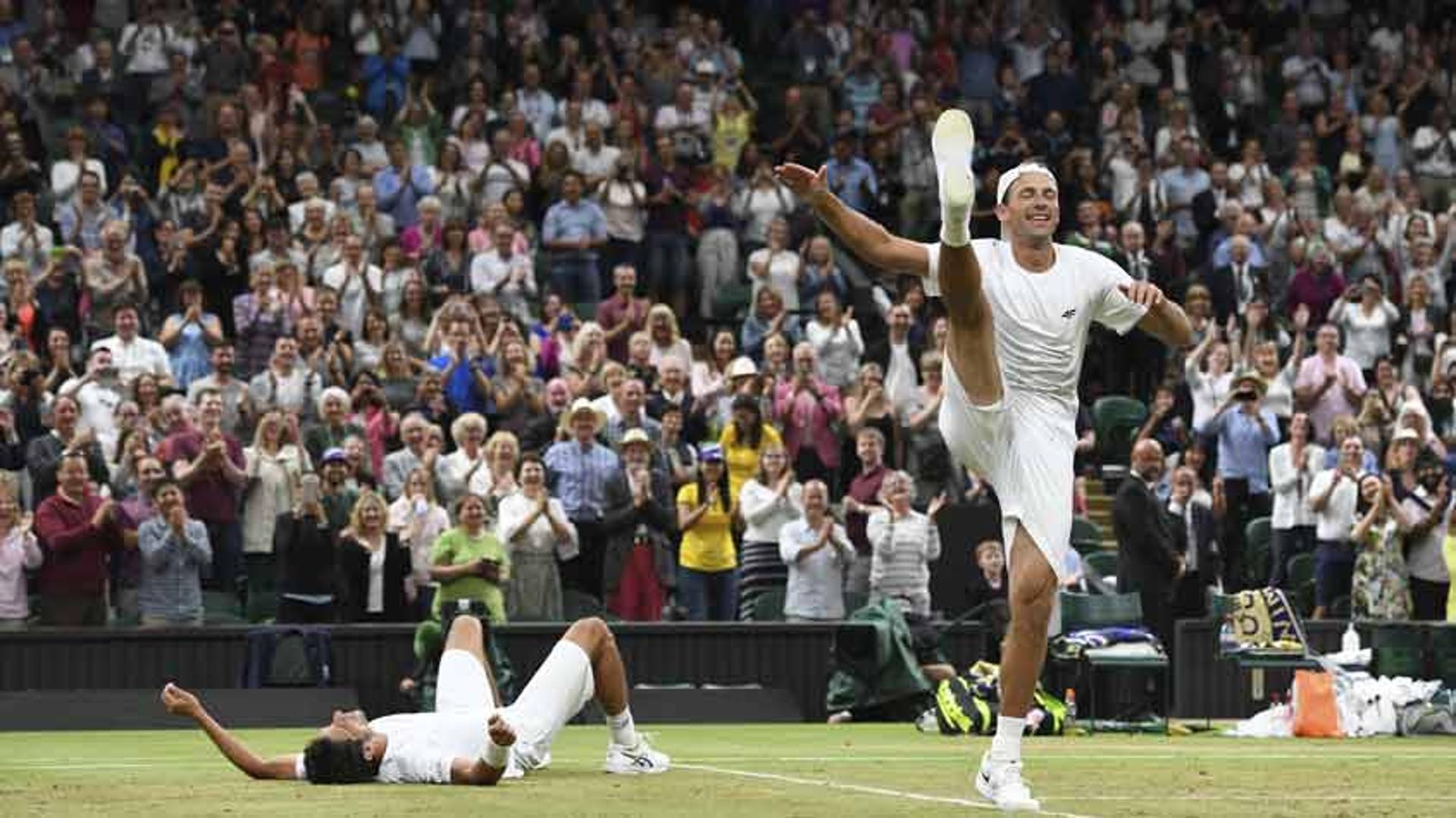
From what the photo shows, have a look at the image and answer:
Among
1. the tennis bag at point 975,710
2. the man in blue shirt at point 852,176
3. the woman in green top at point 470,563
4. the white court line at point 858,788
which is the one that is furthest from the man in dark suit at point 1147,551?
the white court line at point 858,788

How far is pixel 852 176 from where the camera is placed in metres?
28.1

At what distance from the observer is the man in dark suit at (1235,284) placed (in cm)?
2723

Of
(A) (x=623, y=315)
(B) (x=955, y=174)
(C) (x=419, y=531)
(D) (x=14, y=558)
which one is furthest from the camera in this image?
(A) (x=623, y=315)

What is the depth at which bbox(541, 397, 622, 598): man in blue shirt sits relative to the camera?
2175cm

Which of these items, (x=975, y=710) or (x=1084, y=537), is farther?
(x=1084, y=537)

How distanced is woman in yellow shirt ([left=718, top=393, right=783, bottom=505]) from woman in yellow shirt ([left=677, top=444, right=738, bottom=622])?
0.49 m

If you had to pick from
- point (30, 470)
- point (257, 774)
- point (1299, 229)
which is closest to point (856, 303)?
point (1299, 229)

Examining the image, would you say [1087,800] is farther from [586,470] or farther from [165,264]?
[165,264]

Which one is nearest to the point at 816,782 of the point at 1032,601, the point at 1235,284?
the point at 1032,601

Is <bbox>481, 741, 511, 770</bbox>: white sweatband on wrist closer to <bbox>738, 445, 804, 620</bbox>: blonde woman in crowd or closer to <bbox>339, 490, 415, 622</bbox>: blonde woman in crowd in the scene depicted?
<bbox>339, 490, 415, 622</bbox>: blonde woman in crowd

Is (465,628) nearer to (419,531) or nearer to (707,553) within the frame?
(419,531)

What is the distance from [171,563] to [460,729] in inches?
353

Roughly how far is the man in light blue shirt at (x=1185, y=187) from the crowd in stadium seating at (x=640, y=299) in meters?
0.04

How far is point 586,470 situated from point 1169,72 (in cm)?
1275
